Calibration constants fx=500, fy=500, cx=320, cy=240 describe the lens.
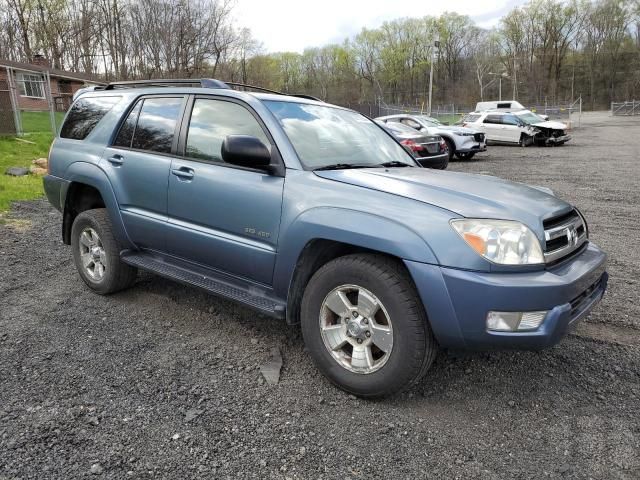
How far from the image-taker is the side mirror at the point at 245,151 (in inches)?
118

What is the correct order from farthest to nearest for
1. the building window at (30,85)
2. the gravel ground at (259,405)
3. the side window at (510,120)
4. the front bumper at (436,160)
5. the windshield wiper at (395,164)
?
the building window at (30,85) → the side window at (510,120) → the front bumper at (436,160) → the windshield wiper at (395,164) → the gravel ground at (259,405)

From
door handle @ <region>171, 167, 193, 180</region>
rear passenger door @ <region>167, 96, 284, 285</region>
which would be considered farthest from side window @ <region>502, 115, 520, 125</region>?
door handle @ <region>171, 167, 193, 180</region>

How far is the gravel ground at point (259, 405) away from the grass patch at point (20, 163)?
213 inches

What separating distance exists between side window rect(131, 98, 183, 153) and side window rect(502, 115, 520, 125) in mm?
20881

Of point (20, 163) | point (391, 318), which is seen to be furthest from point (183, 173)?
point (20, 163)

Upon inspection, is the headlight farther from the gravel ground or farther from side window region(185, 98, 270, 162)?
side window region(185, 98, 270, 162)

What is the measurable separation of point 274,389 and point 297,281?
662mm

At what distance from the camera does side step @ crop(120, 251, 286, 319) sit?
314cm

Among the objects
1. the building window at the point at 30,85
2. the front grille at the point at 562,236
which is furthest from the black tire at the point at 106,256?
the building window at the point at 30,85

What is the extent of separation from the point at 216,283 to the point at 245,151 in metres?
1.00

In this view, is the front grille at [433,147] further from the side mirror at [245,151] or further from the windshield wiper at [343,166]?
the side mirror at [245,151]

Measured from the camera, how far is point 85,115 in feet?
15.1

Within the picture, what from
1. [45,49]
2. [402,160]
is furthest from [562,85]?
[402,160]

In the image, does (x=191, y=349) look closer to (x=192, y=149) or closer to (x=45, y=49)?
(x=192, y=149)
